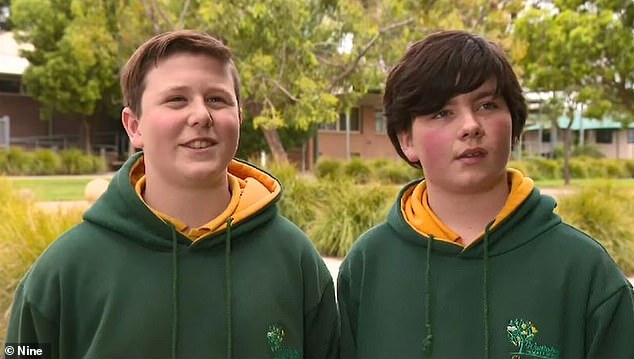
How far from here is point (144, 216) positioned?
1937 mm

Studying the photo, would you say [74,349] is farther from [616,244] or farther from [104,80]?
[104,80]

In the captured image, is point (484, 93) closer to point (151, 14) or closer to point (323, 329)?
point (323, 329)

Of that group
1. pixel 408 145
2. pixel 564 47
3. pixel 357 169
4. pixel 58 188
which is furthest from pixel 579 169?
pixel 408 145

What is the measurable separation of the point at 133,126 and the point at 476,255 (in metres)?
1.06

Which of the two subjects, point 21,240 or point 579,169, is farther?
point 579,169

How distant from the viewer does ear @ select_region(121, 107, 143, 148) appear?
6.64ft

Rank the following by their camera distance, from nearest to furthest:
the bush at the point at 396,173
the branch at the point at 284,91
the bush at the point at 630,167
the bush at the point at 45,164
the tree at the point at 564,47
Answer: the branch at the point at 284,91
the tree at the point at 564,47
the bush at the point at 396,173
the bush at the point at 45,164
the bush at the point at 630,167

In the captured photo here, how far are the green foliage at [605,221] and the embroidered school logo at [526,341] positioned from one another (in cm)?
657

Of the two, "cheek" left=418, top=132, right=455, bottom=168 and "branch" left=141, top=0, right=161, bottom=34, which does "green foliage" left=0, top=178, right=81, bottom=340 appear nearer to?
"cheek" left=418, top=132, right=455, bottom=168

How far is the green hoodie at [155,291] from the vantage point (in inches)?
73.7

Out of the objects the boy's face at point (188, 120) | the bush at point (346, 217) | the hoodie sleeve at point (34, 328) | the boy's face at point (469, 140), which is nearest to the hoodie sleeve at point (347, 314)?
the boy's face at point (469, 140)

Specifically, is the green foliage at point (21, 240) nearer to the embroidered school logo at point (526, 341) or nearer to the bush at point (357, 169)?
the embroidered school logo at point (526, 341)

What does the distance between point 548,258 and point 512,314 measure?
0.19 m

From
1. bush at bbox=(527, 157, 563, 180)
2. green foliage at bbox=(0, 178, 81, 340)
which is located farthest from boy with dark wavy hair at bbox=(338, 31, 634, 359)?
bush at bbox=(527, 157, 563, 180)
